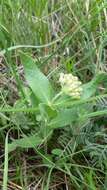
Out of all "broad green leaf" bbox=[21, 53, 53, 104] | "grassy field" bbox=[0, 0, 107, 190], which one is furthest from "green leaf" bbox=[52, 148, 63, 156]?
"broad green leaf" bbox=[21, 53, 53, 104]

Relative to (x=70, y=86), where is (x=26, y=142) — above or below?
below

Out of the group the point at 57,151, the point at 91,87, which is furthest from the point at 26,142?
the point at 91,87

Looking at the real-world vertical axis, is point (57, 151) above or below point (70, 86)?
below

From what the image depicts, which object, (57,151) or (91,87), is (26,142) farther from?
(91,87)

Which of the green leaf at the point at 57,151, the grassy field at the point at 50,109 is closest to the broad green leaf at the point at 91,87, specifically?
the grassy field at the point at 50,109

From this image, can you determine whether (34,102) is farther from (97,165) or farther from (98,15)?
(98,15)

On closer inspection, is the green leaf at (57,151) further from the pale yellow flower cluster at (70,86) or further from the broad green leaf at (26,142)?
the pale yellow flower cluster at (70,86)

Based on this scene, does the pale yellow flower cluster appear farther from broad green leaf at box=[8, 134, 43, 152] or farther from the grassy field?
broad green leaf at box=[8, 134, 43, 152]

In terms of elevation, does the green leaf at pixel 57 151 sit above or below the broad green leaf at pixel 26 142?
below
